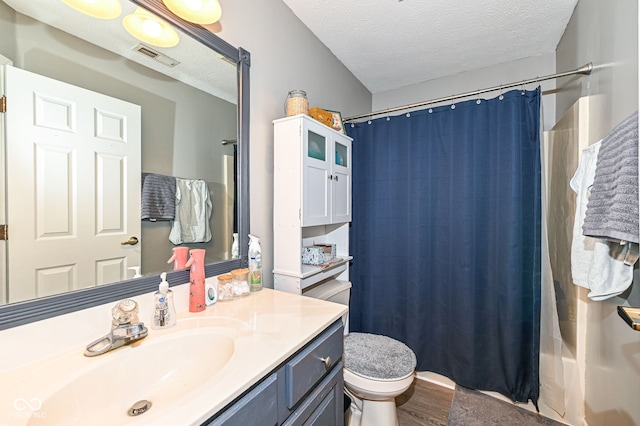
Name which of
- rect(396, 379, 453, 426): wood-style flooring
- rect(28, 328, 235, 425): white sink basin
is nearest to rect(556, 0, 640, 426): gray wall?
rect(396, 379, 453, 426): wood-style flooring

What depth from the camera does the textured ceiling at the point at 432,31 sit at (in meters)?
1.50

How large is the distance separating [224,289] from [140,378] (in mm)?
411

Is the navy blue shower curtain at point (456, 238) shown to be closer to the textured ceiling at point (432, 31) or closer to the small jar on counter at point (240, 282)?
the textured ceiling at point (432, 31)

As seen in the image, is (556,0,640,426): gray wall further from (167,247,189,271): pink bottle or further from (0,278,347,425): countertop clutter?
(167,247,189,271): pink bottle

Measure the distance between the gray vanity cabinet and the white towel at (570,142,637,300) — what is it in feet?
3.08

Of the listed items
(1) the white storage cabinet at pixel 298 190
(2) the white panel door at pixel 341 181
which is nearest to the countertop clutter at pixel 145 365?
(1) the white storage cabinet at pixel 298 190

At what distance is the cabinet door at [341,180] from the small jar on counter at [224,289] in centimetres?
74

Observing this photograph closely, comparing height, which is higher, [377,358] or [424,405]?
[377,358]

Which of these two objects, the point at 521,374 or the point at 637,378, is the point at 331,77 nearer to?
the point at 637,378

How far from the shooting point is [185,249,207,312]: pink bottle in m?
0.98

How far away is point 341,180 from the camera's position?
175 centimetres

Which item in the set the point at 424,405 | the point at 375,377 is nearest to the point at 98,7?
the point at 375,377

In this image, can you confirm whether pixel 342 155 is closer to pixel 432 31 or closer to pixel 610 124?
pixel 432 31

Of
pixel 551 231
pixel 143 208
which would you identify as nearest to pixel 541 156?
pixel 551 231
